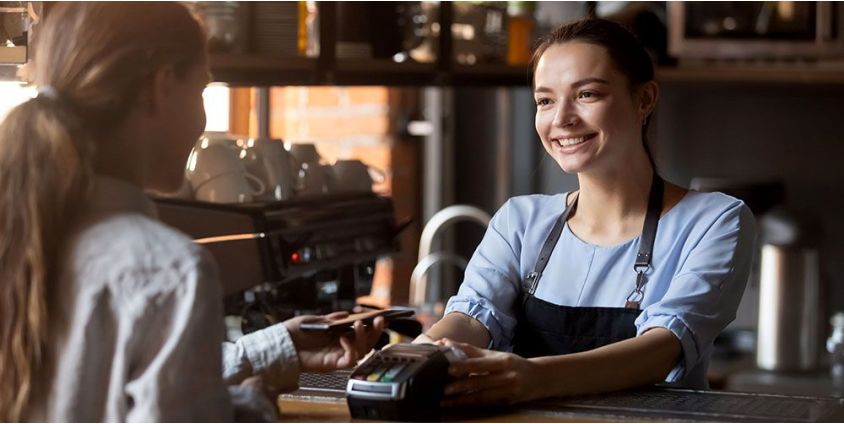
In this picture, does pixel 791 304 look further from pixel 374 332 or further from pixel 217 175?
pixel 374 332

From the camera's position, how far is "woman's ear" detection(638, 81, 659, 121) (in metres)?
2.06

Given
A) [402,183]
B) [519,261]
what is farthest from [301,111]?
[519,261]

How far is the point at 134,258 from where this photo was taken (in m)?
1.13

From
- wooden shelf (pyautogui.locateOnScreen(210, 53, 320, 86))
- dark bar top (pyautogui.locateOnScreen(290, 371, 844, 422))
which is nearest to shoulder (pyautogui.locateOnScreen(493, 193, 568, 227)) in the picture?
dark bar top (pyautogui.locateOnScreen(290, 371, 844, 422))

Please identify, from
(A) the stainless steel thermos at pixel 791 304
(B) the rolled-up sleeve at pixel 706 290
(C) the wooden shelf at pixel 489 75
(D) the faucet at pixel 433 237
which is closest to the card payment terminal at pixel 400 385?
(B) the rolled-up sleeve at pixel 706 290

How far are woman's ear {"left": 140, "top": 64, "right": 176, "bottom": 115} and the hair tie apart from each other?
2.9 inches

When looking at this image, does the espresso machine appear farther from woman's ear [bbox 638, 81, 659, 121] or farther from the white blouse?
the white blouse

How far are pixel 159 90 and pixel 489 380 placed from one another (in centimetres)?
57

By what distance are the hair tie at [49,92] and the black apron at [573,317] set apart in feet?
3.33

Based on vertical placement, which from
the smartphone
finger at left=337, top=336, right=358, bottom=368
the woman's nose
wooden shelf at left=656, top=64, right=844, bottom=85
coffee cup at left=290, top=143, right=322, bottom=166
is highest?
wooden shelf at left=656, top=64, right=844, bottom=85

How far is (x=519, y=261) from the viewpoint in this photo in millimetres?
2092

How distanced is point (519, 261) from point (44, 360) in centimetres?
105

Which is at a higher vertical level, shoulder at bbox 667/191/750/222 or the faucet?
shoulder at bbox 667/191/750/222

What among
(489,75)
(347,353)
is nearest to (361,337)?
(347,353)
